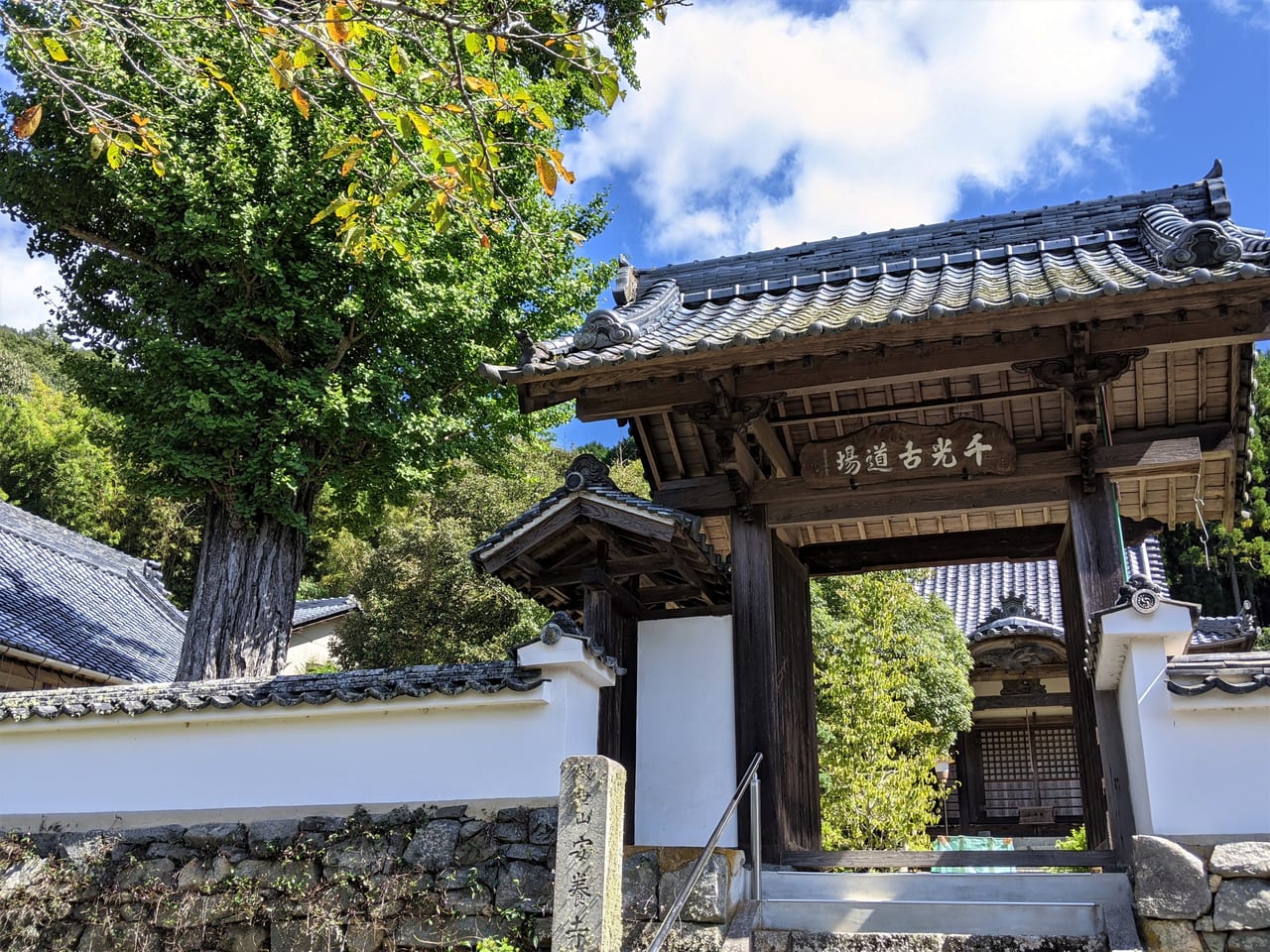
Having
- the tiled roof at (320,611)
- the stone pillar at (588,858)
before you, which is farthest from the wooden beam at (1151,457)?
the tiled roof at (320,611)

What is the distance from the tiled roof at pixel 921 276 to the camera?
254 inches

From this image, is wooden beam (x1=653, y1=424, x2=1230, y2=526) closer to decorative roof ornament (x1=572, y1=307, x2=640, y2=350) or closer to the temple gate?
the temple gate

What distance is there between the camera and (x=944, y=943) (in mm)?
5367

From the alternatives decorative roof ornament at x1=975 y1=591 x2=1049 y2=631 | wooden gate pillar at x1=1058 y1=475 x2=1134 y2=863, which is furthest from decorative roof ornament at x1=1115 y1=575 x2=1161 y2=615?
decorative roof ornament at x1=975 y1=591 x2=1049 y2=631

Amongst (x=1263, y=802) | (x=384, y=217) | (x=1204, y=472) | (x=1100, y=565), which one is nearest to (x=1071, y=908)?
(x=1263, y=802)

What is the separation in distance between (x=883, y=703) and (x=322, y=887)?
345 inches

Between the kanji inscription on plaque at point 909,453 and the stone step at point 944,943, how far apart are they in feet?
11.1

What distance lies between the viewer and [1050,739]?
58.2 ft

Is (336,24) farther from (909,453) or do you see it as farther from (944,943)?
(944,943)

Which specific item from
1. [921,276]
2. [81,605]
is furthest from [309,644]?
[921,276]

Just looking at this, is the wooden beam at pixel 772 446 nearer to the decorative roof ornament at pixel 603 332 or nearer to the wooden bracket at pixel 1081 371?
the decorative roof ornament at pixel 603 332

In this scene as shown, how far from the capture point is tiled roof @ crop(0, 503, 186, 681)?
48.8ft

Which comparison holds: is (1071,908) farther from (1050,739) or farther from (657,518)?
(1050,739)

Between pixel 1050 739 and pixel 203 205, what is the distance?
15.9 meters
